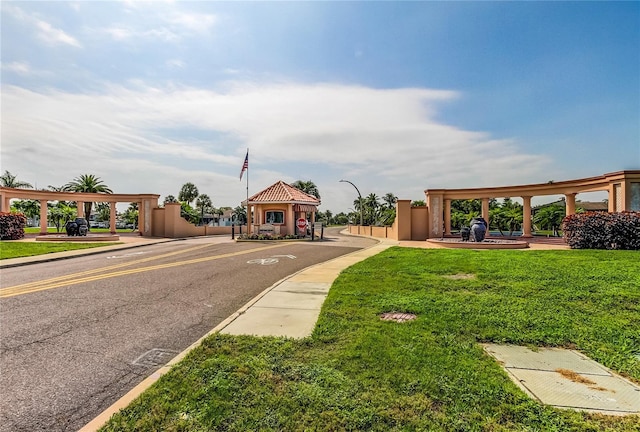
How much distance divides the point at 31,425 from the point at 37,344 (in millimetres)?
2549

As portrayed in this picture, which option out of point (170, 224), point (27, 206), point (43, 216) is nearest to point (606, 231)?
point (170, 224)

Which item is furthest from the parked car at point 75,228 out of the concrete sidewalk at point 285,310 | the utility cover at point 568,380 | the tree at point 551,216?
the tree at point 551,216

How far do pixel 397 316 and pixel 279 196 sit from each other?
27.9 metres

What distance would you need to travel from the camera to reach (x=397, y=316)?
596 centimetres

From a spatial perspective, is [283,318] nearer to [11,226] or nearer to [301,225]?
[301,225]

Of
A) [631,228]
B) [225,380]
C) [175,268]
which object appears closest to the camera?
[225,380]

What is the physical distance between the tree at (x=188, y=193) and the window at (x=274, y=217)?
215 feet

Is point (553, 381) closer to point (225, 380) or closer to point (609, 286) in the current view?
point (225, 380)

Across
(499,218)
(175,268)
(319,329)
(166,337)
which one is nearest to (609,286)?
(319,329)

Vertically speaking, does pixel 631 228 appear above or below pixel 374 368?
above

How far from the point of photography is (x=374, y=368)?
3871 millimetres

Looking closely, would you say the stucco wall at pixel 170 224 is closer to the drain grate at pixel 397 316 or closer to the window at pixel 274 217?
the window at pixel 274 217

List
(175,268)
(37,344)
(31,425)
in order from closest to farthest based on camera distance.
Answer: (31,425)
(37,344)
(175,268)

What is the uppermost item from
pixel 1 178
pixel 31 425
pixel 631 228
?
pixel 1 178
